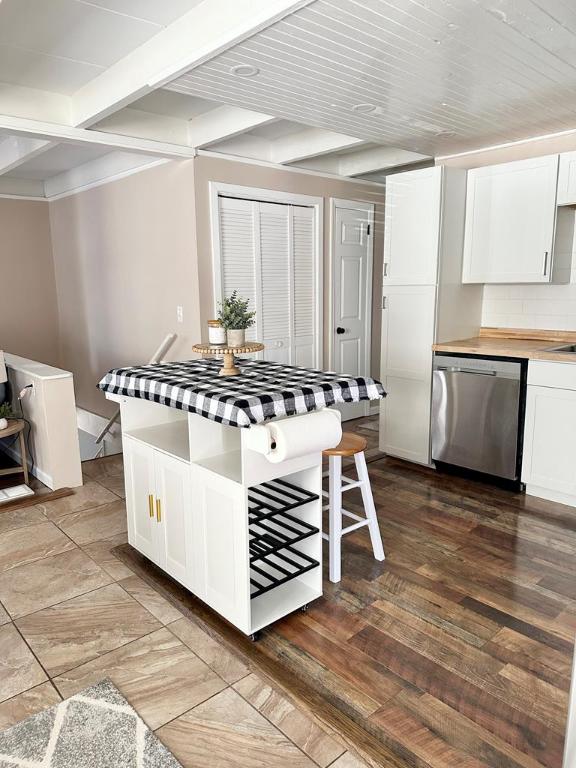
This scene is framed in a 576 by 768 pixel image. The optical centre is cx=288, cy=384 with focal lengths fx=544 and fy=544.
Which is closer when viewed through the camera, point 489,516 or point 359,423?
point 489,516

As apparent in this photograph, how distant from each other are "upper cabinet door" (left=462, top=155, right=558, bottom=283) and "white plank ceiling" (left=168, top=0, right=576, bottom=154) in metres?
0.30

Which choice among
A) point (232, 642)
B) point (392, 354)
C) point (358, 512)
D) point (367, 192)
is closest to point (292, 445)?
point (232, 642)

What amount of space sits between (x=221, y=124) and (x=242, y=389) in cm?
237

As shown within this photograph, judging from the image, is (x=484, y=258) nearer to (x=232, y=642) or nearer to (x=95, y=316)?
(x=232, y=642)

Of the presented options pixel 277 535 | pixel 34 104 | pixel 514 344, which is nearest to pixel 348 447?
pixel 277 535

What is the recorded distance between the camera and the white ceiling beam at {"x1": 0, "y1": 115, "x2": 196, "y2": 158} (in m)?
3.17

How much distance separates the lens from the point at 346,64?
2334 millimetres

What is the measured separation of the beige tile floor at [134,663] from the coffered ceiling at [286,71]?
2.31 meters

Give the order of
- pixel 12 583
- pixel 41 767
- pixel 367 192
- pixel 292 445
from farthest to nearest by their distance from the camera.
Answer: pixel 367 192, pixel 12 583, pixel 292 445, pixel 41 767

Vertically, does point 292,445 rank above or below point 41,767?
above

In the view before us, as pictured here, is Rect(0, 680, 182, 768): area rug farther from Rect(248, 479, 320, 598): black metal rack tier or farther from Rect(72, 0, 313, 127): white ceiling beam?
Rect(72, 0, 313, 127): white ceiling beam

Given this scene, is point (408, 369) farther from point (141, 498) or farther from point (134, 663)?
point (134, 663)

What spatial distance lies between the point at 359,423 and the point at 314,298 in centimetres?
132

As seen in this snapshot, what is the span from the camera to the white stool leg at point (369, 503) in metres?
2.66
